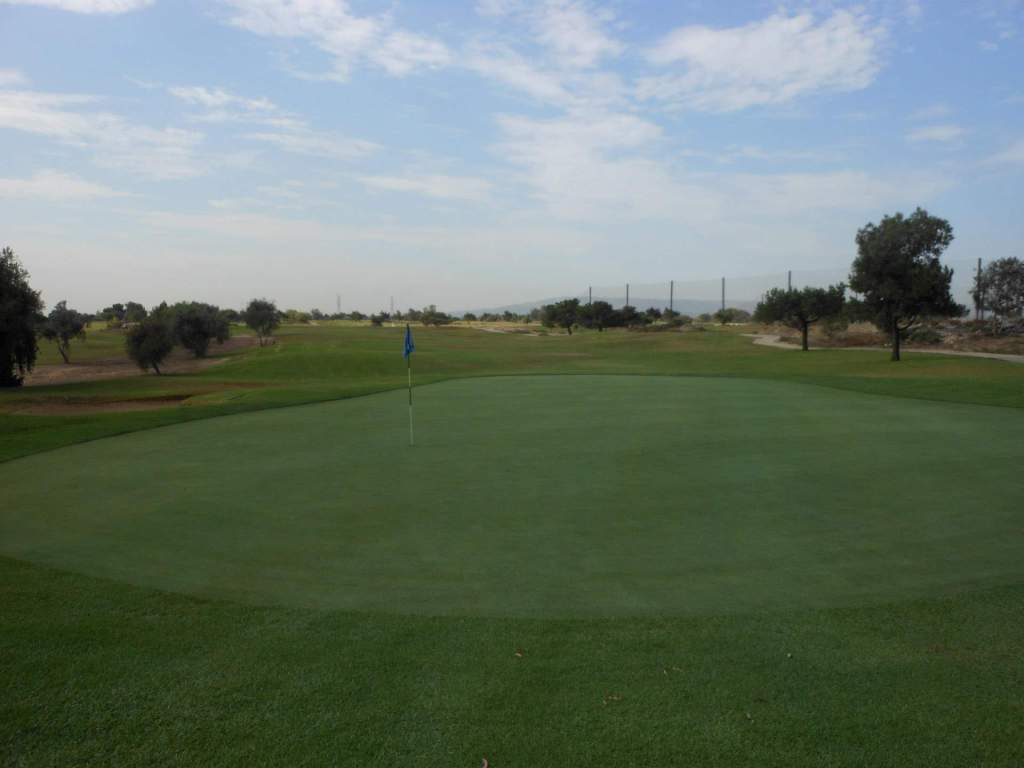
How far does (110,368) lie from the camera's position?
4338 cm

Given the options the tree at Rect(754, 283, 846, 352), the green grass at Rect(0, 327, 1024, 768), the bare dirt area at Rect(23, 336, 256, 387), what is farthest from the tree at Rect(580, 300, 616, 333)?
the green grass at Rect(0, 327, 1024, 768)

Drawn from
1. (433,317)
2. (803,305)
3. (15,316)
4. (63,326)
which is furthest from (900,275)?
(433,317)

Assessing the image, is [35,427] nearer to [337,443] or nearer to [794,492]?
[337,443]

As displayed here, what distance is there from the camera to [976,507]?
7262 mm

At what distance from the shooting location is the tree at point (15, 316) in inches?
991

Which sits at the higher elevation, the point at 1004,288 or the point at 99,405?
the point at 1004,288

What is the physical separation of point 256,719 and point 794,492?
20.8 feet

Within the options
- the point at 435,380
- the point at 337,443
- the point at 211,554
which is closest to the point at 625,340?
the point at 435,380

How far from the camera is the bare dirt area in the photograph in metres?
38.3

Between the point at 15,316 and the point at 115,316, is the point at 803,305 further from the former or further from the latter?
the point at 115,316

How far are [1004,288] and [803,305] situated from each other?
13.9 meters

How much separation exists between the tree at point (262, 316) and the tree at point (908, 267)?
45.1 meters

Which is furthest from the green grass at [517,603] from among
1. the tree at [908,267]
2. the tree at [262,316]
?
the tree at [262,316]

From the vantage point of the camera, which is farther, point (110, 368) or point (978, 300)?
point (978, 300)
